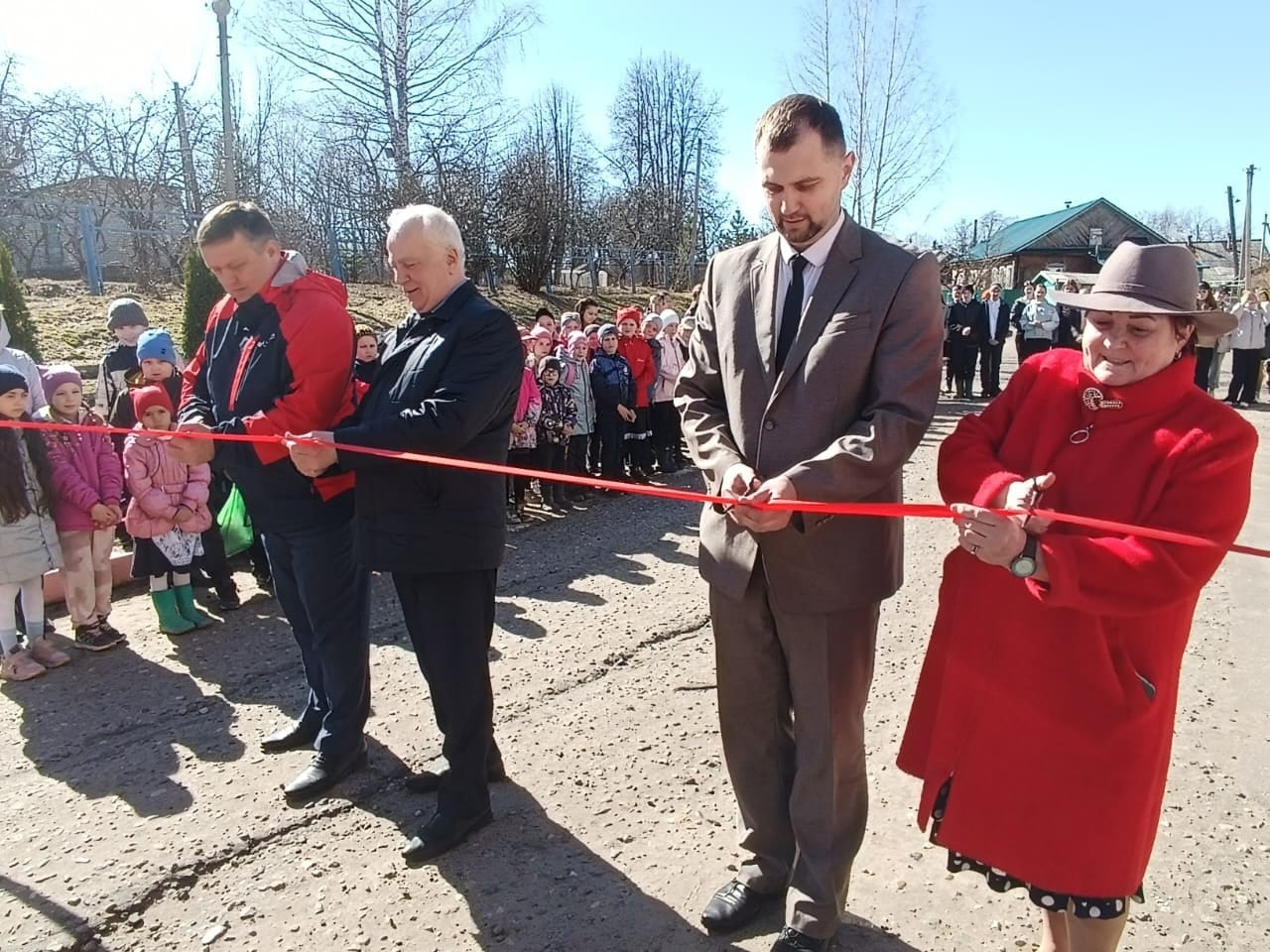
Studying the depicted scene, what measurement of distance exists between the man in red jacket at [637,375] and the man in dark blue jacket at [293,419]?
622cm

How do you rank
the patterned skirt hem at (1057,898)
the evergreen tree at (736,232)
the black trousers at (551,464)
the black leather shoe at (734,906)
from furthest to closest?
the evergreen tree at (736,232)
the black trousers at (551,464)
the black leather shoe at (734,906)
the patterned skirt hem at (1057,898)

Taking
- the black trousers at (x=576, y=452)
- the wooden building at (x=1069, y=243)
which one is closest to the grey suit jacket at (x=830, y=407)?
the black trousers at (x=576, y=452)

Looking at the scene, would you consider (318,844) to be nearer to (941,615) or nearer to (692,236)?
(941,615)

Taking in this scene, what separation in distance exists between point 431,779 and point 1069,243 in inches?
2018

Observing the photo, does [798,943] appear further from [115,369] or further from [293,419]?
[115,369]

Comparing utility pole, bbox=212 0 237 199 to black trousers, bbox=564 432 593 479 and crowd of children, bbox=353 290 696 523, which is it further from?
black trousers, bbox=564 432 593 479

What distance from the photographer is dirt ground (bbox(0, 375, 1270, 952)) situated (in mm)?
2791

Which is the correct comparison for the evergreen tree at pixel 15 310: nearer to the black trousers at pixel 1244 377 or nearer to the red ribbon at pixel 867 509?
the red ribbon at pixel 867 509

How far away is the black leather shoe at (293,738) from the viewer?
3.91 m

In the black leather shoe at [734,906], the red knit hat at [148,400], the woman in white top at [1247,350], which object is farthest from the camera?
the woman in white top at [1247,350]

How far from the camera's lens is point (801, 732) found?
8.36 feet

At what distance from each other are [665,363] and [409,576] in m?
7.37

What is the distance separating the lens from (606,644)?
507cm

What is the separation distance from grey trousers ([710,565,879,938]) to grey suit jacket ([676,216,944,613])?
4.0 inches
